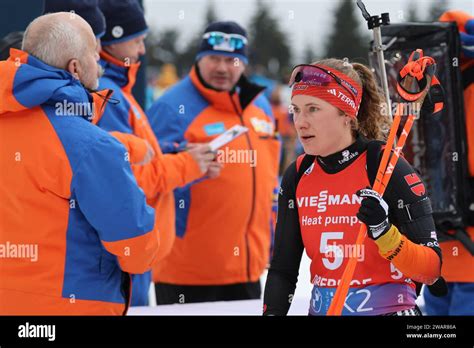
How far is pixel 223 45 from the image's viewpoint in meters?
5.18

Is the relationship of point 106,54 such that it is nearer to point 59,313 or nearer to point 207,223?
point 207,223

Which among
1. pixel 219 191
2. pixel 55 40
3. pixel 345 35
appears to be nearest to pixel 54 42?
pixel 55 40

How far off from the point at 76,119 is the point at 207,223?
2049 mm

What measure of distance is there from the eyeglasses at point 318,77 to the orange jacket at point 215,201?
2.19 metres

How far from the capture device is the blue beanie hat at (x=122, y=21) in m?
4.46

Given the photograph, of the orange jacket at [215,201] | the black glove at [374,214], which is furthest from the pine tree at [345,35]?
the black glove at [374,214]

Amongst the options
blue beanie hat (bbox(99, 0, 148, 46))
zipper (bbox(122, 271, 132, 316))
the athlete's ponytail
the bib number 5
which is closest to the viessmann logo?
the bib number 5

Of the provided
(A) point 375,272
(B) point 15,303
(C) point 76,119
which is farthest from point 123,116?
(A) point 375,272

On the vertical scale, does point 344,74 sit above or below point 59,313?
above

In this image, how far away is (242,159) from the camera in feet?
16.6

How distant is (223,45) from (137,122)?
3.89 feet

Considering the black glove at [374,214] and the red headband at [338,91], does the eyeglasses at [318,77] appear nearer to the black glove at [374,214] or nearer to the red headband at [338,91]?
the red headband at [338,91]

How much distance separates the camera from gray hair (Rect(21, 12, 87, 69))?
3.18 metres
